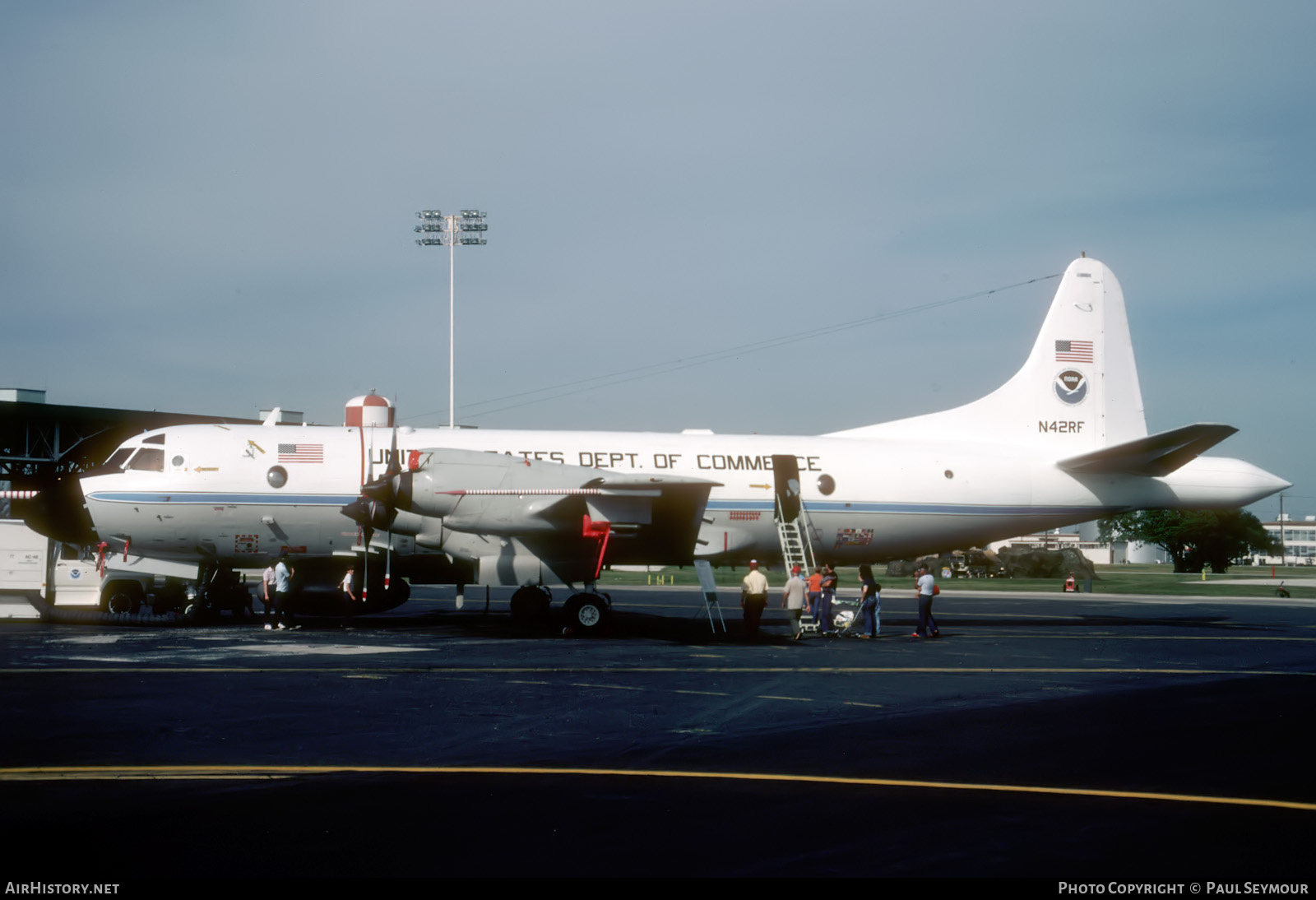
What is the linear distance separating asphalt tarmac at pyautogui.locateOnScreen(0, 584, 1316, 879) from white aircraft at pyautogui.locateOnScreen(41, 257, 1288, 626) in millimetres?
3408

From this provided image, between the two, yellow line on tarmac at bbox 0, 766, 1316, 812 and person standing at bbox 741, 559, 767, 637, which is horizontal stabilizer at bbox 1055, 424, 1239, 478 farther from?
yellow line on tarmac at bbox 0, 766, 1316, 812

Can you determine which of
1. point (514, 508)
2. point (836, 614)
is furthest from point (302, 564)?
point (836, 614)

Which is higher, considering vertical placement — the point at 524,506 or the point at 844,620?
the point at 524,506

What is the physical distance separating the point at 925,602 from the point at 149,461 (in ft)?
58.4

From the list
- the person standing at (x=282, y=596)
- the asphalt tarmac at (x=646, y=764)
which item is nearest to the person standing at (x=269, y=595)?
the person standing at (x=282, y=596)

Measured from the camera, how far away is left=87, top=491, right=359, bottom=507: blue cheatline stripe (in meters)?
23.1

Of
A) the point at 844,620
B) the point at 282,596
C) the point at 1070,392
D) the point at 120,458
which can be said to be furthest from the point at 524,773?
the point at 1070,392

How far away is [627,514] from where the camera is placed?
848 inches

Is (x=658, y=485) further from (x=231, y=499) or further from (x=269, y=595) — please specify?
(x=269, y=595)

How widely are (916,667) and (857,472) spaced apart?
8.42 metres

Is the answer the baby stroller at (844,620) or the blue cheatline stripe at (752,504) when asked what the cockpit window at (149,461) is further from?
the baby stroller at (844,620)

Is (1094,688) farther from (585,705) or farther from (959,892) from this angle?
(959,892)

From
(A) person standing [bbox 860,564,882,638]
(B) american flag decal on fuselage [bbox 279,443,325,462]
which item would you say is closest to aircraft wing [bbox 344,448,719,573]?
(B) american flag decal on fuselage [bbox 279,443,325,462]

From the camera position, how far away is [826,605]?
24391 millimetres
